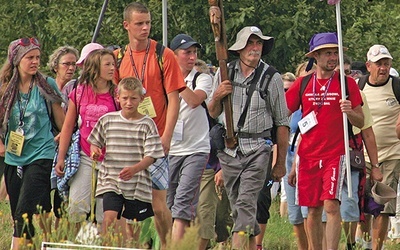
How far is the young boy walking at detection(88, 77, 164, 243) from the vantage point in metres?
11.2

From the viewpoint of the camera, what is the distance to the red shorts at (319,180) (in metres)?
12.3

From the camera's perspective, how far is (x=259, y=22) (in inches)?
915

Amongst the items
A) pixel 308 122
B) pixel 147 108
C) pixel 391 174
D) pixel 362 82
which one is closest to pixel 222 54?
pixel 147 108

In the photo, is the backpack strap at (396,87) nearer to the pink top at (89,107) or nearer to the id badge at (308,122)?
the id badge at (308,122)

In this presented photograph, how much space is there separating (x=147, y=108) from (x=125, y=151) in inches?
21.6

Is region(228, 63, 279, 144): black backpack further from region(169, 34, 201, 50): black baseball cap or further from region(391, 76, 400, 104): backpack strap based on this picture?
region(391, 76, 400, 104): backpack strap

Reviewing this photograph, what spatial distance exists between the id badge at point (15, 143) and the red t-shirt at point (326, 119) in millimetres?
2481

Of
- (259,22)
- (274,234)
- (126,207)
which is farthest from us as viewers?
(259,22)

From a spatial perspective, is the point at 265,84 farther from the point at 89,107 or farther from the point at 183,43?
the point at 183,43

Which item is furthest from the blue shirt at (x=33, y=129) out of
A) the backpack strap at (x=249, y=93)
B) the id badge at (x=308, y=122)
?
the id badge at (x=308, y=122)

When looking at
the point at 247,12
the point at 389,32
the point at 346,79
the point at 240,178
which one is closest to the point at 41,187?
the point at 240,178

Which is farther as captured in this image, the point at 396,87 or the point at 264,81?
the point at 396,87

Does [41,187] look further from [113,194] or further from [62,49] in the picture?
[62,49]

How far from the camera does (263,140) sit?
12133mm
